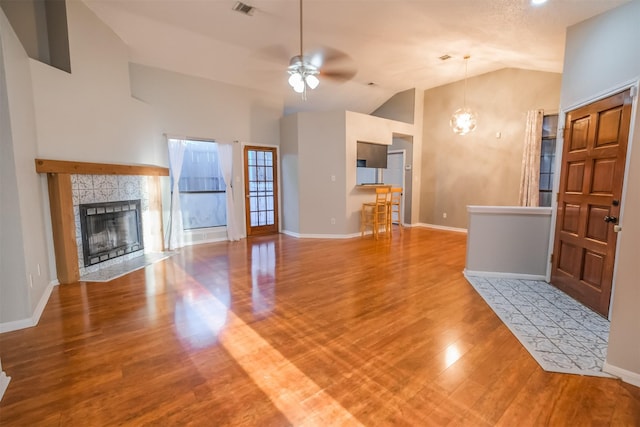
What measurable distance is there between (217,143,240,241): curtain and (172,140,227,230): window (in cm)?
16

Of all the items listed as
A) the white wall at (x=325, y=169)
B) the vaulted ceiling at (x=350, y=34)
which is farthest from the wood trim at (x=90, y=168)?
the white wall at (x=325, y=169)

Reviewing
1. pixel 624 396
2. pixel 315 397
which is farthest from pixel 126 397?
pixel 624 396

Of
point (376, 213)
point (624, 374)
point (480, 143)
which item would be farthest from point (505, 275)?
point (480, 143)

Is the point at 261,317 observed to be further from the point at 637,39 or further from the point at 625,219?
the point at 637,39

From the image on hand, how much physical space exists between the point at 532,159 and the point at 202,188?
6.68 metres

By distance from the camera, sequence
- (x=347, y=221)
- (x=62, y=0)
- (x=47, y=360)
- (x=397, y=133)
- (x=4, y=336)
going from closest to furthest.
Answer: (x=47, y=360) → (x=4, y=336) → (x=62, y=0) → (x=347, y=221) → (x=397, y=133)

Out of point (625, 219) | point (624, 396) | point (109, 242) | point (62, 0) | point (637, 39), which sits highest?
point (62, 0)

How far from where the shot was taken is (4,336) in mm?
2467

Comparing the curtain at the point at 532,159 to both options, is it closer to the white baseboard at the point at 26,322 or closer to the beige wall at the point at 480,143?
the beige wall at the point at 480,143

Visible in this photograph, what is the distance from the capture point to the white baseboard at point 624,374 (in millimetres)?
1909

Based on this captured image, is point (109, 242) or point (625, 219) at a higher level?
point (625, 219)

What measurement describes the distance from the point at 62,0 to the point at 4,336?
383 cm

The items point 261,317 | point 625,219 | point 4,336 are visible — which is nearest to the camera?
point 625,219

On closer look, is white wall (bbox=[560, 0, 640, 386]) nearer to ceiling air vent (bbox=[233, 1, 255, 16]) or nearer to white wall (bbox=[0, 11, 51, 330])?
ceiling air vent (bbox=[233, 1, 255, 16])
